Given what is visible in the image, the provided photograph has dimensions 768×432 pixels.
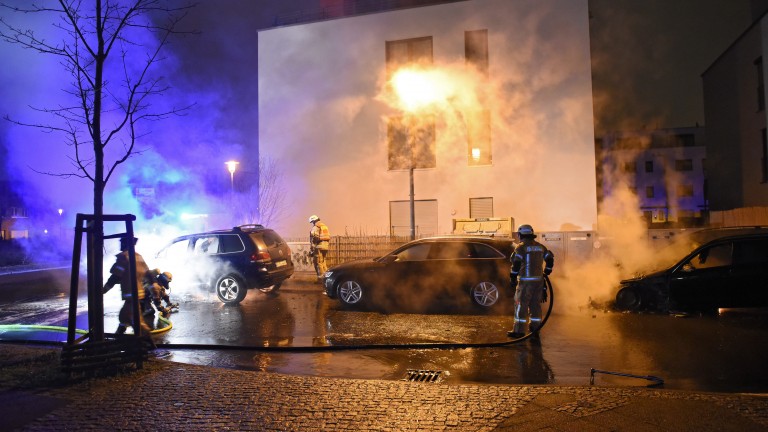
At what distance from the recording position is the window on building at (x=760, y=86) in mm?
21688

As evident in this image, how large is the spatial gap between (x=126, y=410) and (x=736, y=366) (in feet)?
20.9

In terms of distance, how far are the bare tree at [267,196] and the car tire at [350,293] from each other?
1315 cm

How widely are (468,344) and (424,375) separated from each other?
136 centimetres

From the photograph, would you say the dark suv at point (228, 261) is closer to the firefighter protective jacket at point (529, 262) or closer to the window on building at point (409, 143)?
the firefighter protective jacket at point (529, 262)

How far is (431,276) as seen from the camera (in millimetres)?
9344

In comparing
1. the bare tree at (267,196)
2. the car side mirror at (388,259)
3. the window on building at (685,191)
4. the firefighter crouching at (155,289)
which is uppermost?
the window on building at (685,191)

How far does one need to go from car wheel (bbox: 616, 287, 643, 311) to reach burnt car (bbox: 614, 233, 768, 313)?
0.03 metres

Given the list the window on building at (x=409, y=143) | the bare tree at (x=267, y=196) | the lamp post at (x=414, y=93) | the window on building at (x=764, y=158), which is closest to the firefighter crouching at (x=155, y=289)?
the lamp post at (x=414, y=93)

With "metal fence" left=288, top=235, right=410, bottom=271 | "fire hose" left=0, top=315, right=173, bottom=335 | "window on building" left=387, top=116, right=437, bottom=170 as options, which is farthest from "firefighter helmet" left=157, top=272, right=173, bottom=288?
"window on building" left=387, top=116, right=437, bottom=170

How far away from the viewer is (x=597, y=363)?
5777 mm

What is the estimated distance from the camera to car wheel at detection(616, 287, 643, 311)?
340 inches

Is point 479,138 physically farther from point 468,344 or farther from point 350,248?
point 468,344

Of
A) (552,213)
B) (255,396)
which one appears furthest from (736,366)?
(552,213)

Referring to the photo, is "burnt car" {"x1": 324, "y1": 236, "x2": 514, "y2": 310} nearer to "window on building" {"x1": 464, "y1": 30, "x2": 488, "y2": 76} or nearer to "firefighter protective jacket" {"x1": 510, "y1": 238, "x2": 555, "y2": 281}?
"firefighter protective jacket" {"x1": 510, "y1": 238, "x2": 555, "y2": 281}
